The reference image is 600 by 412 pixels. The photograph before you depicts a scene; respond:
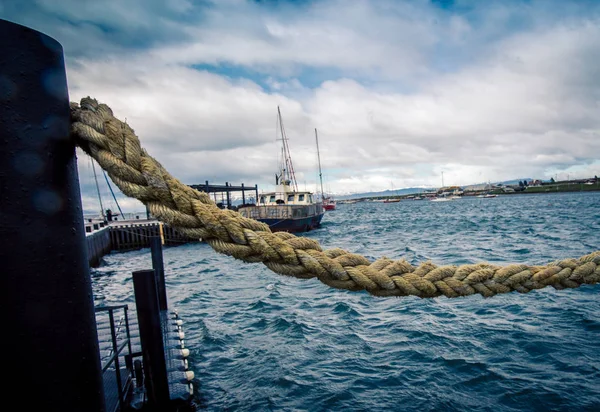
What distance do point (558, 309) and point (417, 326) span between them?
166 inches

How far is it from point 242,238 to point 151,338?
4.26 metres

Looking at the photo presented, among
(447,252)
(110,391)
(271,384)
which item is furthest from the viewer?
(447,252)

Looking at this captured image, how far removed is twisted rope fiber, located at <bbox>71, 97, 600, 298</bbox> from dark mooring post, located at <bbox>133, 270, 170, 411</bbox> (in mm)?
3854

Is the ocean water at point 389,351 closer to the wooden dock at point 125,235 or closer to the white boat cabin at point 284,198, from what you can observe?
the wooden dock at point 125,235

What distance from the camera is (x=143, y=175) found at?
5.09ft

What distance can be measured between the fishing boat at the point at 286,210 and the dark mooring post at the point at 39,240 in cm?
2923

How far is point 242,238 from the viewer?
5.54ft

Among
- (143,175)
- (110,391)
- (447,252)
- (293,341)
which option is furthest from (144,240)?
(143,175)

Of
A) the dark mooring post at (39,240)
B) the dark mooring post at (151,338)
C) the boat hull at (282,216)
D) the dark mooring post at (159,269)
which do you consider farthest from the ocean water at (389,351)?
the boat hull at (282,216)

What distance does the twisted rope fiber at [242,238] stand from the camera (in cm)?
153

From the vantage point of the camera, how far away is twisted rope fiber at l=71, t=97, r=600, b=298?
153 cm

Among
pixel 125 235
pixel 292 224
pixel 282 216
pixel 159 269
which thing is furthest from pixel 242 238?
pixel 125 235

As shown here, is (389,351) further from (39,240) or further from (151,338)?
(39,240)

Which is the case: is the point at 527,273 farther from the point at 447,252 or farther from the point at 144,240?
the point at 144,240
